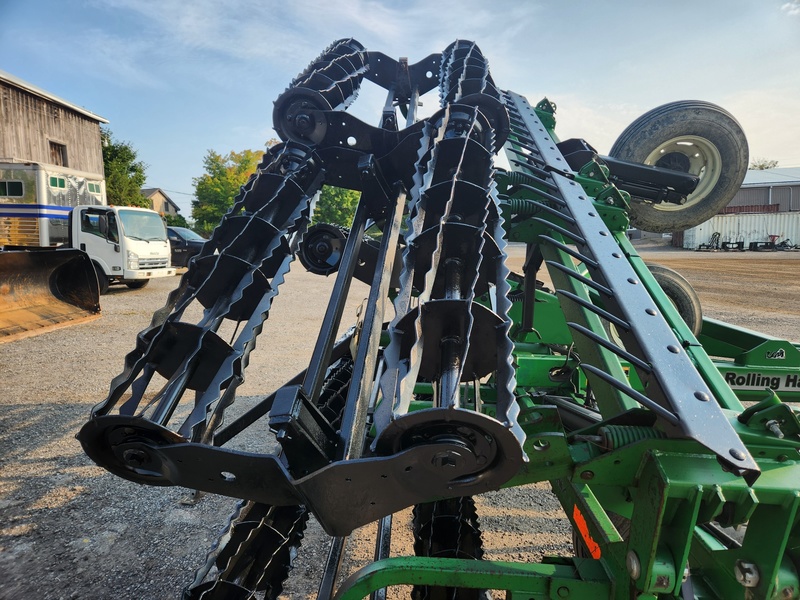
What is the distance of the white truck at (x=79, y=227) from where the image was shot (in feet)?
44.3

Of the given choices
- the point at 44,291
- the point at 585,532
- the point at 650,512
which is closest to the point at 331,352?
the point at 650,512

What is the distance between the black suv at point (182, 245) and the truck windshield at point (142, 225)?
313 cm

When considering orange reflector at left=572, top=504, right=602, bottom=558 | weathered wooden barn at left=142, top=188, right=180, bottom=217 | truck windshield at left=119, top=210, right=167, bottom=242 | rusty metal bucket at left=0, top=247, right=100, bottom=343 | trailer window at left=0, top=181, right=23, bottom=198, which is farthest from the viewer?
weathered wooden barn at left=142, top=188, right=180, bottom=217

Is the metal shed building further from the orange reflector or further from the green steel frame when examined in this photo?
the green steel frame

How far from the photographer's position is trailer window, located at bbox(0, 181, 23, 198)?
14.1 metres

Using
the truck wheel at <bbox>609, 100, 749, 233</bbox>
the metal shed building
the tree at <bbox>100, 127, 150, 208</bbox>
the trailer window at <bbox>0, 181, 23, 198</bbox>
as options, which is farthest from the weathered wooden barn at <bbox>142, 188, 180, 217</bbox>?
the truck wheel at <bbox>609, 100, 749, 233</bbox>

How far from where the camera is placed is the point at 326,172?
2.16m

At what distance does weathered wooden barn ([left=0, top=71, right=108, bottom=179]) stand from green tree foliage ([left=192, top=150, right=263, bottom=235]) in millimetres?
16344

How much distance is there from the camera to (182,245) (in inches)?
754

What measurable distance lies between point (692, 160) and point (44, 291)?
7481 mm

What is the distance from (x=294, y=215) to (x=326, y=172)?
456mm

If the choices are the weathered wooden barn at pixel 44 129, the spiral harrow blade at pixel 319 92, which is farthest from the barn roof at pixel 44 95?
the spiral harrow blade at pixel 319 92

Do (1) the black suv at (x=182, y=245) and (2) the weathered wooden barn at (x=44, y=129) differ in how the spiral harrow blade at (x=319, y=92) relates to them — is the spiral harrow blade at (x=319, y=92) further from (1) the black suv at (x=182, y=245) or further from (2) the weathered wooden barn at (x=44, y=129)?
(2) the weathered wooden barn at (x=44, y=129)

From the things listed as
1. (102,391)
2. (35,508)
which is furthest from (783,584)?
(102,391)
